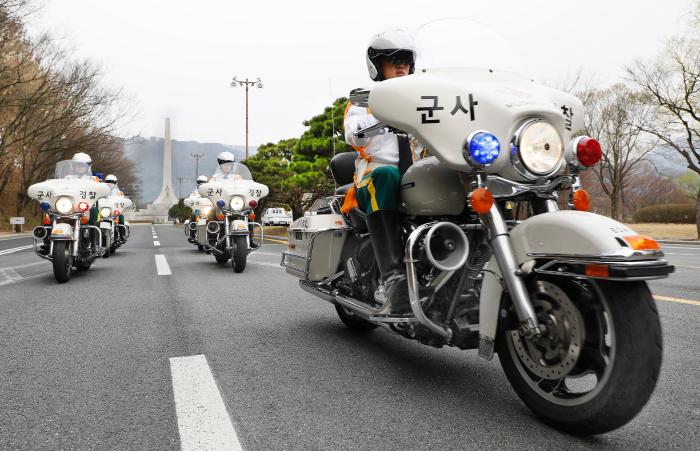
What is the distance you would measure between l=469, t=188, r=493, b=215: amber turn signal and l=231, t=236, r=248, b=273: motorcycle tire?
6437mm

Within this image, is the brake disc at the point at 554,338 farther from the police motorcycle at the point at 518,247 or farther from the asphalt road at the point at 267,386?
the asphalt road at the point at 267,386

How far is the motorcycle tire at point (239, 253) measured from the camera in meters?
8.11

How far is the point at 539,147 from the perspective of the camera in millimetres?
2148

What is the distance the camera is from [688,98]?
69.3 ft

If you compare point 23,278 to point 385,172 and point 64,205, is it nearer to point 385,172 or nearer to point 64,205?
point 64,205

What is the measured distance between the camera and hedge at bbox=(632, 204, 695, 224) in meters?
38.8

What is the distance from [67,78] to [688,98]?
2791 centimetres

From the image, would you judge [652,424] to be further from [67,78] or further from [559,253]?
[67,78]

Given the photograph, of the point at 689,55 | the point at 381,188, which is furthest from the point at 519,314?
the point at 689,55

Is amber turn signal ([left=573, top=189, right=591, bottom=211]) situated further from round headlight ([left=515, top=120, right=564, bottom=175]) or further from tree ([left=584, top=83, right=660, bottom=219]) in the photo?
tree ([left=584, top=83, right=660, bottom=219])

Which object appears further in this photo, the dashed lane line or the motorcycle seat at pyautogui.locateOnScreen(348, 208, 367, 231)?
the dashed lane line

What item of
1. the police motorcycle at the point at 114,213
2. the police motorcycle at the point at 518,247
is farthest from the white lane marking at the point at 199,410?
the police motorcycle at the point at 114,213

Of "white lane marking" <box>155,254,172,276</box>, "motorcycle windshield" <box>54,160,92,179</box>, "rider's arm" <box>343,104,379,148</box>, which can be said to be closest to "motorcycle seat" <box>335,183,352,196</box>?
"rider's arm" <box>343,104,379,148</box>

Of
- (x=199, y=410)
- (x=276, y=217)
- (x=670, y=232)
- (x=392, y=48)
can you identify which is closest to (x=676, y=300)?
(x=392, y=48)
